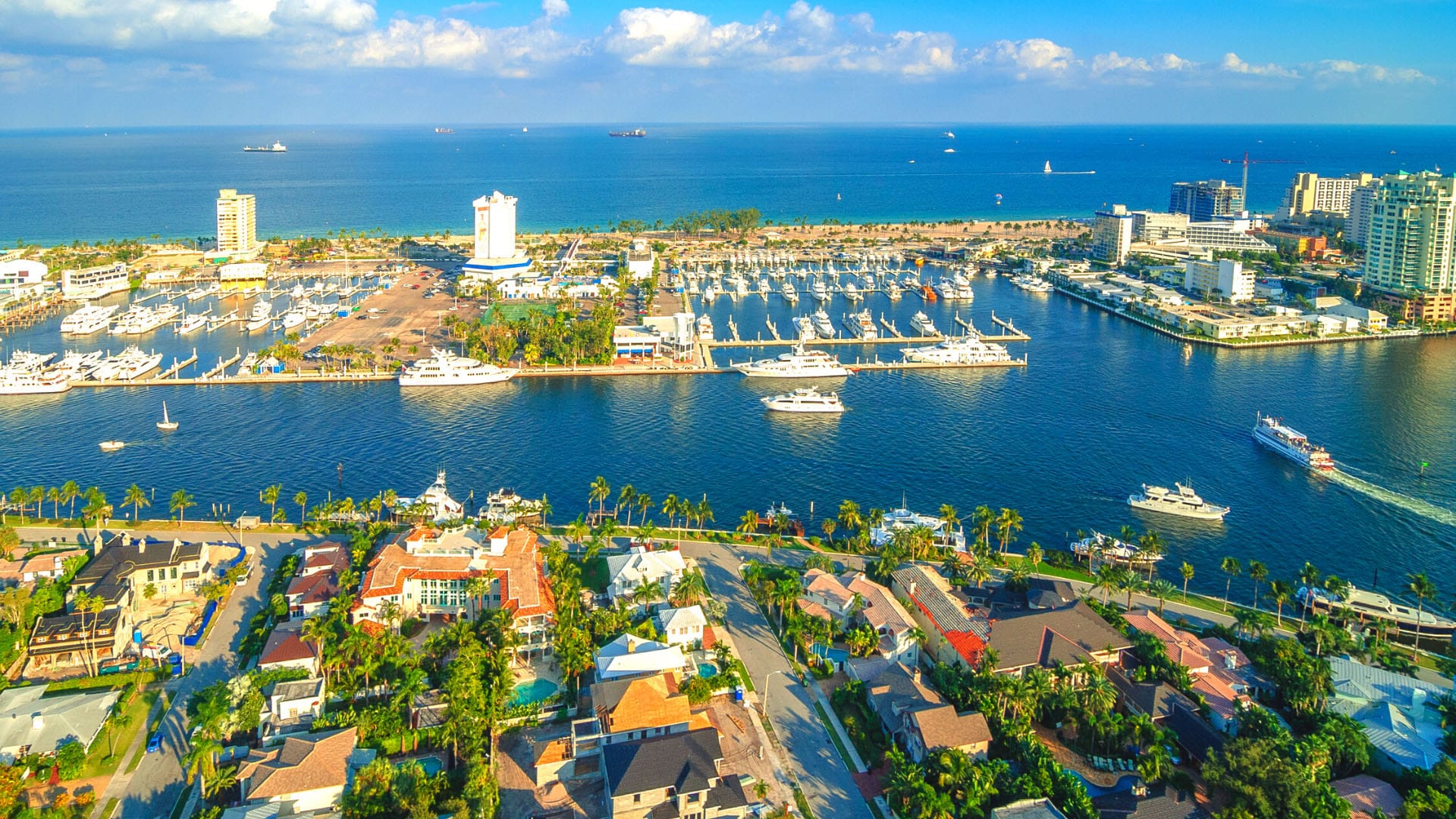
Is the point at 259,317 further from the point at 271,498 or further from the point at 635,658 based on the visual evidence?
the point at 635,658

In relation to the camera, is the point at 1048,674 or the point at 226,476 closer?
the point at 1048,674

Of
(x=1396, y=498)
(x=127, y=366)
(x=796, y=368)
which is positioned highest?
(x=796, y=368)

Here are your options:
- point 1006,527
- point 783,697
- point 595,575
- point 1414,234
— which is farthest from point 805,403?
point 1414,234

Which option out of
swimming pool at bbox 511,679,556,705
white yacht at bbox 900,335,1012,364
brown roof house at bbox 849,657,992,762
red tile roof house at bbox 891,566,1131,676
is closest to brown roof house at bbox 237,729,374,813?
swimming pool at bbox 511,679,556,705

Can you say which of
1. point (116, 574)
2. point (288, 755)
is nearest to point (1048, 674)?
point (288, 755)

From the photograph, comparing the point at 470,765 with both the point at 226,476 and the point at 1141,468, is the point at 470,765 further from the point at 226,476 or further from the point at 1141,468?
the point at 1141,468

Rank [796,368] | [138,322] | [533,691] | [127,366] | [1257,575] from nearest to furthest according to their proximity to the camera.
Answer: [533,691] < [1257,575] < [127,366] < [796,368] < [138,322]

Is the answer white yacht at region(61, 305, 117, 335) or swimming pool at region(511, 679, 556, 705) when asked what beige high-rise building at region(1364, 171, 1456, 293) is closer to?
swimming pool at region(511, 679, 556, 705)

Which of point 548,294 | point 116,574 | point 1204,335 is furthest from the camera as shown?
point 548,294
